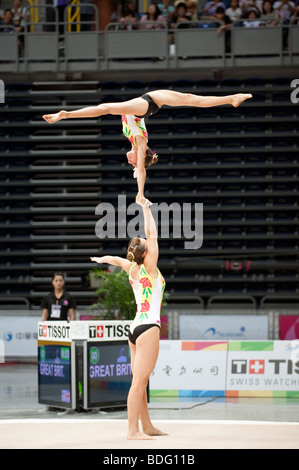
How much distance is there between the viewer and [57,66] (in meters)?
17.1

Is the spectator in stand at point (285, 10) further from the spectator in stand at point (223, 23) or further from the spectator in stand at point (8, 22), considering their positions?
the spectator in stand at point (8, 22)

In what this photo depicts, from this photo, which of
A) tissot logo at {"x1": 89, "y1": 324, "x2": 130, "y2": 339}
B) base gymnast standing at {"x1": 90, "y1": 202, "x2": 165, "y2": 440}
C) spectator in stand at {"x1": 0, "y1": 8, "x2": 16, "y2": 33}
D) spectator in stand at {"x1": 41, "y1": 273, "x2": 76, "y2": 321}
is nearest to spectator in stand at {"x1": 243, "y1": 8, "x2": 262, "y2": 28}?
spectator in stand at {"x1": 0, "y1": 8, "x2": 16, "y2": 33}

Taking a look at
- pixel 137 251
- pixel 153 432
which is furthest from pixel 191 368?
pixel 137 251

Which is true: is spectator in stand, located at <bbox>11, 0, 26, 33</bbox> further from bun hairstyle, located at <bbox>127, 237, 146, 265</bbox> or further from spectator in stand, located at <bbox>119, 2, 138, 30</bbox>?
bun hairstyle, located at <bbox>127, 237, 146, 265</bbox>

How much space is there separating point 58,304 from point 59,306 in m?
0.05

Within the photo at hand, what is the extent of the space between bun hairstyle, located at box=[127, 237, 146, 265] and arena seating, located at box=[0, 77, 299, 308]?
9387 millimetres

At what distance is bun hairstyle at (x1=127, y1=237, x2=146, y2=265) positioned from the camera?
7055mm

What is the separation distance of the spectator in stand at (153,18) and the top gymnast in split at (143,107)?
10.3 metres

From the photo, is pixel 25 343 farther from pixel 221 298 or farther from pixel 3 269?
pixel 221 298

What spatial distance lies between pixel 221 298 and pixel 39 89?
6.40 meters

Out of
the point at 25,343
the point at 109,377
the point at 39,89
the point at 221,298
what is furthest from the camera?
the point at 39,89

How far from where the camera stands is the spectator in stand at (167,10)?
57.1 feet

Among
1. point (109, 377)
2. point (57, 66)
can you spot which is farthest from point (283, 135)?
point (109, 377)

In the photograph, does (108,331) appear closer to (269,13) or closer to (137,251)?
(137,251)
